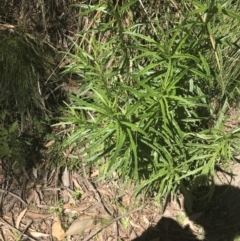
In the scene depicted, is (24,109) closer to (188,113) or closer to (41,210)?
(41,210)

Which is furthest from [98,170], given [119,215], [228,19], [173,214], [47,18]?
[228,19]

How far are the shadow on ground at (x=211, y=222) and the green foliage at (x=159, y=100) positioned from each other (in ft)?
0.85

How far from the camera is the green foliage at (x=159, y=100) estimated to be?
1847 mm

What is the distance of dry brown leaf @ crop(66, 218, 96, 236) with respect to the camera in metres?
2.69

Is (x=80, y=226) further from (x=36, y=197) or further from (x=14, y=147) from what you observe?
(x=14, y=147)

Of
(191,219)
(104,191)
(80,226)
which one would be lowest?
(80,226)

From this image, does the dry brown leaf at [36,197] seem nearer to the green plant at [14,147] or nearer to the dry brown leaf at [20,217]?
the dry brown leaf at [20,217]

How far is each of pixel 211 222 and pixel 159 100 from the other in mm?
1260

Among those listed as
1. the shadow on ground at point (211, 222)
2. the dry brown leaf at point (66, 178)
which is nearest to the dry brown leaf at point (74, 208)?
the dry brown leaf at point (66, 178)

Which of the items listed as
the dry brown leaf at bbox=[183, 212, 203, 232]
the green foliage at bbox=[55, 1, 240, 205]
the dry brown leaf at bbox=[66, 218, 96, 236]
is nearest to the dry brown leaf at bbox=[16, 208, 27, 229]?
the dry brown leaf at bbox=[66, 218, 96, 236]

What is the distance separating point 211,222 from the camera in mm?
2719

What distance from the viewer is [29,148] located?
2.88 meters

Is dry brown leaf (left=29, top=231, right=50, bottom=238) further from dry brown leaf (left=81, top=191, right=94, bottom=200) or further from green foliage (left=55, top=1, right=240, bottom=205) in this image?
green foliage (left=55, top=1, right=240, bottom=205)

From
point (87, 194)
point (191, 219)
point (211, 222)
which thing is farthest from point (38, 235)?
point (211, 222)
